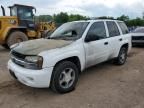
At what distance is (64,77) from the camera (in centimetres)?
478

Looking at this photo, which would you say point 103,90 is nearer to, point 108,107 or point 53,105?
point 108,107

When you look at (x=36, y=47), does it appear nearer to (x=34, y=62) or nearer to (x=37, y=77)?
(x=34, y=62)

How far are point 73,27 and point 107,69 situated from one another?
198cm

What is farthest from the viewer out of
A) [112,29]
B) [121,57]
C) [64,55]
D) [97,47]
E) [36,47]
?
[121,57]

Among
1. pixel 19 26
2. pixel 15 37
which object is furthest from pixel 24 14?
pixel 15 37

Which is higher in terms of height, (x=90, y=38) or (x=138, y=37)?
(x=90, y=38)

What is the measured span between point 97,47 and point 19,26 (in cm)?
734

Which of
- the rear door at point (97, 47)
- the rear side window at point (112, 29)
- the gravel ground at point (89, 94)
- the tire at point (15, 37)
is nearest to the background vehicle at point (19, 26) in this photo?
the tire at point (15, 37)

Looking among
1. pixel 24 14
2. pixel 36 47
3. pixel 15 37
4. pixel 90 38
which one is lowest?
pixel 15 37

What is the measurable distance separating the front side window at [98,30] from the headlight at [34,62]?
177 cm

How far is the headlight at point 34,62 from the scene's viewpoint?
14.1 feet

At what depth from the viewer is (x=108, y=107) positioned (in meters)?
4.16

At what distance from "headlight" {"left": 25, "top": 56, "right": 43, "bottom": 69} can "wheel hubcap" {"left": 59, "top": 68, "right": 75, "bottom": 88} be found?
0.64 metres

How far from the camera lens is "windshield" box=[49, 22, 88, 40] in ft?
18.0
